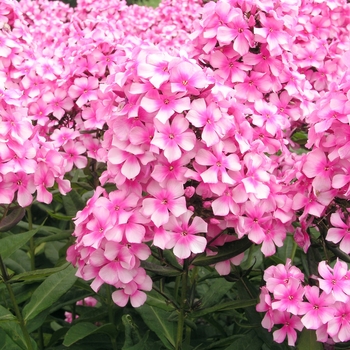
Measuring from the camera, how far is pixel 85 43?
233 centimetres

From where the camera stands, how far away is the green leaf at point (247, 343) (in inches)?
72.5

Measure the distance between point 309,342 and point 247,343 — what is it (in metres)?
0.31

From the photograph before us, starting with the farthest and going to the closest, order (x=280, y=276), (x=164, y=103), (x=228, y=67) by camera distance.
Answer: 1. (x=228, y=67)
2. (x=280, y=276)
3. (x=164, y=103)

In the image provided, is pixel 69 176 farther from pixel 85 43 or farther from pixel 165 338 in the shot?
pixel 165 338

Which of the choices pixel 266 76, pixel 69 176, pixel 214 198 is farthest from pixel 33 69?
pixel 214 198

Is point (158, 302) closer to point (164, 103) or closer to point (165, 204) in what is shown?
point (165, 204)

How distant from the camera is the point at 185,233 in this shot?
1483mm

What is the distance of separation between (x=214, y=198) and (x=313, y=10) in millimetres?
1462

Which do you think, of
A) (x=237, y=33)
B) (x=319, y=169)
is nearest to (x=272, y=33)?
(x=237, y=33)

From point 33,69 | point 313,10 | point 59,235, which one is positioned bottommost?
point 59,235

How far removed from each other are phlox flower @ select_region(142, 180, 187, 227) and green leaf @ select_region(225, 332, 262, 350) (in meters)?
0.64

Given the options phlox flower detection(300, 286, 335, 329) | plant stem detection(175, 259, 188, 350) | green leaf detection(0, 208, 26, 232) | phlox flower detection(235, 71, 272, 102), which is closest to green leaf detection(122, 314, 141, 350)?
plant stem detection(175, 259, 188, 350)

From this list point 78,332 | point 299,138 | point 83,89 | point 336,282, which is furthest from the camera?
point 299,138

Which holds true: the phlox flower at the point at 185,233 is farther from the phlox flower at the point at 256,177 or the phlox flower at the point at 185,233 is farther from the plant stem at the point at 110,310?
the plant stem at the point at 110,310
